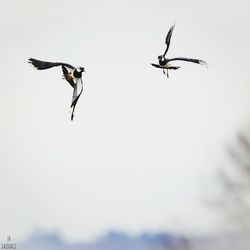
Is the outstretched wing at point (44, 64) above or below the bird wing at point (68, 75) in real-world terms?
above

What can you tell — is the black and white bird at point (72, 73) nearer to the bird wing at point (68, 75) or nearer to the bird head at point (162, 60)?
the bird wing at point (68, 75)

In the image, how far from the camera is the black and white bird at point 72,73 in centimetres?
149

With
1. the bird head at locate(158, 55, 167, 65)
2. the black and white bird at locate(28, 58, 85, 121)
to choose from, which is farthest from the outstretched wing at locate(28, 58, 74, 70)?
the bird head at locate(158, 55, 167, 65)

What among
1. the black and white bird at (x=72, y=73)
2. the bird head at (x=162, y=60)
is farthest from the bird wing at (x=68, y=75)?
the bird head at (x=162, y=60)

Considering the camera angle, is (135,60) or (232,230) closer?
(232,230)

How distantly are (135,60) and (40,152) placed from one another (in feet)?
1.30

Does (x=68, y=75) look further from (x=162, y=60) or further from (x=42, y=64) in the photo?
(x=162, y=60)

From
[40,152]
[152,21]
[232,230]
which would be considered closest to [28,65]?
[40,152]

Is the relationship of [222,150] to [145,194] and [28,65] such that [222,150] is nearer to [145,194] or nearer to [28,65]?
[145,194]

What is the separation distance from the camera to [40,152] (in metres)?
1.46

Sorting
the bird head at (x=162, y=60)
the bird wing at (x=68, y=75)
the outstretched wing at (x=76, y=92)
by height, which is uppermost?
the bird head at (x=162, y=60)

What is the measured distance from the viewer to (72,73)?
58.7 inches

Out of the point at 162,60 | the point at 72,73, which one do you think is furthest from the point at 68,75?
the point at 162,60

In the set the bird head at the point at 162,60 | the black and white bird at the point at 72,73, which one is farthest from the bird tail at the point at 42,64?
the bird head at the point at 162,60
